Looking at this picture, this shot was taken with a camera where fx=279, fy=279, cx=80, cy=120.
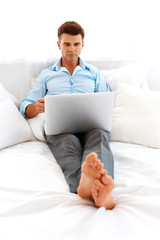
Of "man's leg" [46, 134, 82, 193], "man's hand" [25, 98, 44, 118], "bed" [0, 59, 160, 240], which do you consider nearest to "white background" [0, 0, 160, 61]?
"bed" [0, 59, 160, 240]

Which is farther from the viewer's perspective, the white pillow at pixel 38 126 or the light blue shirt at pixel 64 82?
the light blue shirt at pixel 64 82

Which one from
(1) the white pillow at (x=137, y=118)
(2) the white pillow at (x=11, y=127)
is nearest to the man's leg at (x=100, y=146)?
(1) the white pillow at (x=137, y=118)

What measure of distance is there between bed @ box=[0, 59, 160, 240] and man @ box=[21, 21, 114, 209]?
5 cm

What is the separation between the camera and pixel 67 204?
3.23ft

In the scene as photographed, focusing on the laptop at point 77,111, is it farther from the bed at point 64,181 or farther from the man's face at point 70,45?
the man's face at point 70,45

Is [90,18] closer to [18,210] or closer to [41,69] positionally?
[41,69]

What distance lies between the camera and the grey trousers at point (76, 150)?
1.18 meters

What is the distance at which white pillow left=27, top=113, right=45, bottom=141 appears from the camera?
1569mm

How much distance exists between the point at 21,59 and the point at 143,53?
96cm

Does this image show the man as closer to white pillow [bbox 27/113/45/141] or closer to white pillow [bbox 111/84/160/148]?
white pillow [bbox 27/113/45/141]

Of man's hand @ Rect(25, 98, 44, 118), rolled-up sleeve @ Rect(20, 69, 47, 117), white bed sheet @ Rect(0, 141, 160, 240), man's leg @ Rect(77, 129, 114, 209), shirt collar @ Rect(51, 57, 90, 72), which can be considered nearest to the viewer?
white bed sheet @ Rect(0, 141, 160, 240)

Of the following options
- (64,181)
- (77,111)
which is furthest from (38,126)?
(64,181)

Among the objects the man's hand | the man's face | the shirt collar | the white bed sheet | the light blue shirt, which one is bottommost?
the white bed sheet

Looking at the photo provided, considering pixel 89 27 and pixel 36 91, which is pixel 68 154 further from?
pixel 89 27
